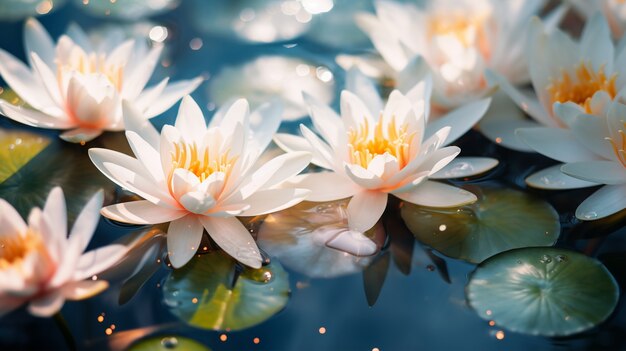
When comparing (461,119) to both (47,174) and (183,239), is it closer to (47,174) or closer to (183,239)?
(183,239)

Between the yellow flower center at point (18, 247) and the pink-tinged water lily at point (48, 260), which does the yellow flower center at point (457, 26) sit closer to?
the pink-tinged water lily at point (48, 260)

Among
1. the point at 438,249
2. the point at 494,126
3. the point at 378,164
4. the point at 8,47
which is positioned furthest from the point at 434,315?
the point at 8,47

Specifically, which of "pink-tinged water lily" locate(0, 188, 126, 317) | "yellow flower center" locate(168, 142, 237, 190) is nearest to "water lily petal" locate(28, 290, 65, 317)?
"pink-tinged water lily" locate(0, 188, 126, 317)

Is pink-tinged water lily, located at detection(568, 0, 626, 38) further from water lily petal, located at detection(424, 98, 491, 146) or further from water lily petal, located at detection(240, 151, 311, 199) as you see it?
water lily petal, located at detection(240, 151, 311, 199)

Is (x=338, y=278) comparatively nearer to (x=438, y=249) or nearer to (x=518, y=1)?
(x=438, y=249)

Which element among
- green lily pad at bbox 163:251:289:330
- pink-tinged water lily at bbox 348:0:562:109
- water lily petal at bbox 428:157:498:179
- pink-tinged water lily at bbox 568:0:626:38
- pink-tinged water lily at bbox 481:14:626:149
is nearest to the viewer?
green lily pad at bbox 163:251:289:330

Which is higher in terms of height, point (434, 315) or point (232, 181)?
point (232, 181)

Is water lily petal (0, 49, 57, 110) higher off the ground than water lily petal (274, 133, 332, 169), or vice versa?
water lily petal (274, 133, 332, 169)
